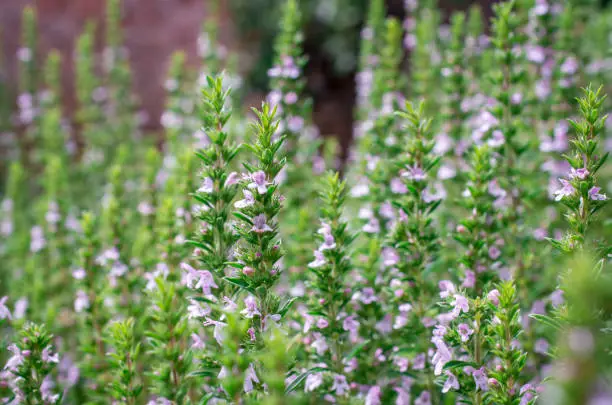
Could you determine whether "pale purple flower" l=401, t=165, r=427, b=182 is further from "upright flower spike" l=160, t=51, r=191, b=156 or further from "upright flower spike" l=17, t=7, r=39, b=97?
"upright flower spike" l=17, t=7, r=39, b=97

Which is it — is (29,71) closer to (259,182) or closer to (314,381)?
(259,182)

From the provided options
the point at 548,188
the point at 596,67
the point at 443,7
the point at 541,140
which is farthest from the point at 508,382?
the point at 443,7

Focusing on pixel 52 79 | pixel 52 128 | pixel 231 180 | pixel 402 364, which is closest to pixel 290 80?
pixel 231 180

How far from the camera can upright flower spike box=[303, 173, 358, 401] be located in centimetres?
204

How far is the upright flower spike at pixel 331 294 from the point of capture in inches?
80.4

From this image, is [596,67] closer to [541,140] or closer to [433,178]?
[541,140]

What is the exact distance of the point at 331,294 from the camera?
2.07 meters

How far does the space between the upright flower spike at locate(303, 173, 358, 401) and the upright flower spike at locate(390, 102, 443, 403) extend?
234 mm

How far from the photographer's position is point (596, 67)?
149 inches

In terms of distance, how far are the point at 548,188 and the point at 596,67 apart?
4.52 feet

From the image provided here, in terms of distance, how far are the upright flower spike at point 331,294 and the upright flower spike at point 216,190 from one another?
32 centimetres

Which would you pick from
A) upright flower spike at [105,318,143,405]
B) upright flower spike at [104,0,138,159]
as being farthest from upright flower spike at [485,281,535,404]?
upright flower spike at [104,0,138,159]

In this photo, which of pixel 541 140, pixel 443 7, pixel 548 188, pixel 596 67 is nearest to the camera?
pixel 548 188

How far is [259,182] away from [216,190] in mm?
221
